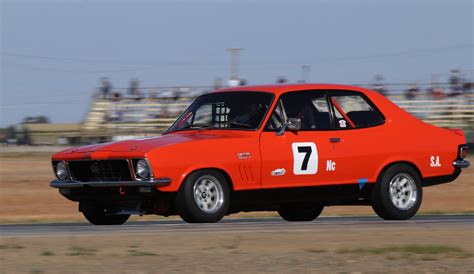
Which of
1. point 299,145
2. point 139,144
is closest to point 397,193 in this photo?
point 299,145

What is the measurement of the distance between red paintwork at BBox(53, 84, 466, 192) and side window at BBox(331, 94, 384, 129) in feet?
0.28

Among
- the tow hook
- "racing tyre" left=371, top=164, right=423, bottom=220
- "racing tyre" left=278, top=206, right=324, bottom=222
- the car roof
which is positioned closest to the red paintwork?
the car roof

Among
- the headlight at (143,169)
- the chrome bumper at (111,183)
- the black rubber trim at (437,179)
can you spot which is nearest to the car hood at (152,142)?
the headlight at (143,169)

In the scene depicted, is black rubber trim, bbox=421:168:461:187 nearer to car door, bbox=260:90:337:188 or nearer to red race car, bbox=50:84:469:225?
red race car, bbox=50:84:469:225

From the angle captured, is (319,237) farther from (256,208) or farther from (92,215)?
(92,215)

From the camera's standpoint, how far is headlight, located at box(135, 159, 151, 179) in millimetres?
10508

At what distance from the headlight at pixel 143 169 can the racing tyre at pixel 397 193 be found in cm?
286

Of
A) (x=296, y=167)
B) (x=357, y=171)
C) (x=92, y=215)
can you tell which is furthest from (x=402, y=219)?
(x=92, y=215)

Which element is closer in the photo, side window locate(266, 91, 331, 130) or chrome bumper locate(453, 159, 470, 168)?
side window locate(266, 91, 331, 130)

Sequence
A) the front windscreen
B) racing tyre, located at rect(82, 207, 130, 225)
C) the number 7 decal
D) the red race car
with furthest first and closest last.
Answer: racing tyre, located at rect(82, 207, 130, 225) → the front windscreen → the number 7 decal → the red race car

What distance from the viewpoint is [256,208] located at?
11305 millimetres

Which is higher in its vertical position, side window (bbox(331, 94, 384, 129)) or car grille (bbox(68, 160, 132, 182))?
side window (bbox(331, 94, 384, 129))

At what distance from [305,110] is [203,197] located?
1.77m

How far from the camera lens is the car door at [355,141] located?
11.7m
